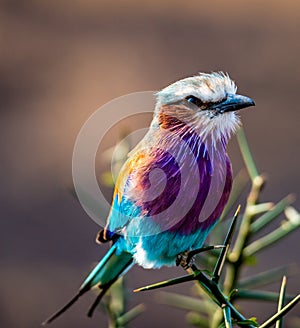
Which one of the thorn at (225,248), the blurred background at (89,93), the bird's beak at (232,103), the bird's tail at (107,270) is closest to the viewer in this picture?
the thorn at (225,248)

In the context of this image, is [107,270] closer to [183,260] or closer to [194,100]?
[183,260]

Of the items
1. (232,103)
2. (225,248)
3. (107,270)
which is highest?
(232,103)

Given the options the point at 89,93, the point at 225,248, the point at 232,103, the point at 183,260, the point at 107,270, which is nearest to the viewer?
the point at 225,248

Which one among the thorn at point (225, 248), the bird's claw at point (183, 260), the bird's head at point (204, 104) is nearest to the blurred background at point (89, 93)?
the bird's claw at point (183, 260)

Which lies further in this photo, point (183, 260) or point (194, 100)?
point (183, 260)

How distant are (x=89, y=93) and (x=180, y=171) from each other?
4.18 meters

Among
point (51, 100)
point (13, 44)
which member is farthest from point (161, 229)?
point (13, 44)

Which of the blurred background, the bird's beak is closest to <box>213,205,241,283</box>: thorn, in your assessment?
the bird's beak

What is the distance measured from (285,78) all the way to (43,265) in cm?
222

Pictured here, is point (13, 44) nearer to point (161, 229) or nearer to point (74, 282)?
point (74, 282)

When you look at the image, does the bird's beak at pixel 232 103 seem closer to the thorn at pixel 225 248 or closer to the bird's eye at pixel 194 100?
the bird's eye at pixel 194 100

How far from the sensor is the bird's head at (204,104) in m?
1.13

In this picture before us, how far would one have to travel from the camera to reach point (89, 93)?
5.34m

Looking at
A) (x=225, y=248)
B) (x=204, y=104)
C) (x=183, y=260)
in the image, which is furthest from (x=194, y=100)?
(x=225, y=248)
